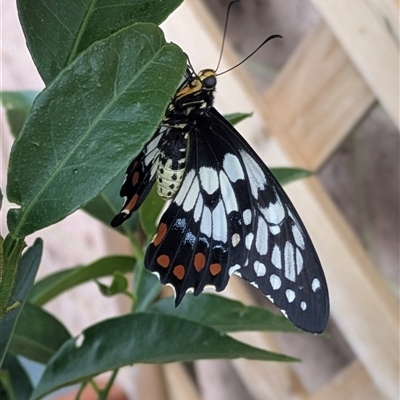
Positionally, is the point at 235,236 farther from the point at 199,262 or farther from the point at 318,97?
the point at 318,97

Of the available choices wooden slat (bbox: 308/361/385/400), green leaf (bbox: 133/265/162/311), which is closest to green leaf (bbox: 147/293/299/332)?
green leaf (bbox: 133/265/162/311)

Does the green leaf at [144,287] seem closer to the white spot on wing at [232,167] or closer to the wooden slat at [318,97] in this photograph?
the white spot on wing at [232,167]

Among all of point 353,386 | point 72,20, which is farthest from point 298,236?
point 353,386

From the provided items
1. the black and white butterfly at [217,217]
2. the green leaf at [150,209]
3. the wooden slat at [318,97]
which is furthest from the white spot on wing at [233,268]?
the wooden slat at [318,97]

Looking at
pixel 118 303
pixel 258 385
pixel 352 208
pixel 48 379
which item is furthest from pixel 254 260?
pixel 118 303

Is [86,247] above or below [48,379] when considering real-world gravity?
below

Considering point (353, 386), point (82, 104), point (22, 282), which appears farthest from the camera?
point (353, 386)

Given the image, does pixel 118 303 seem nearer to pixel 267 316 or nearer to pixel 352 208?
pixel 352 208
